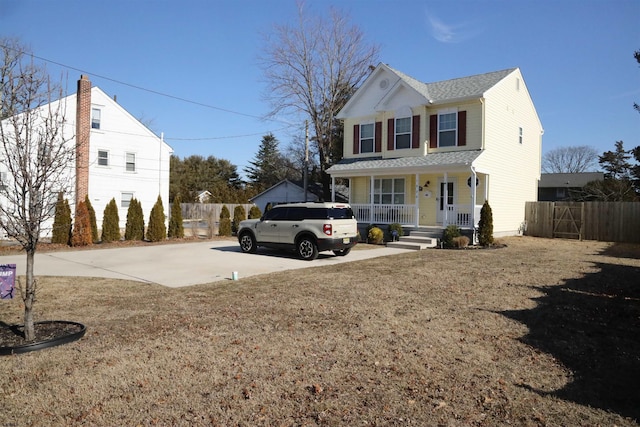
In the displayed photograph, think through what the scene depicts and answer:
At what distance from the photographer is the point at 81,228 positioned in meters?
17.5

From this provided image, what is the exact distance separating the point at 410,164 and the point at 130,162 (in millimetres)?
19388

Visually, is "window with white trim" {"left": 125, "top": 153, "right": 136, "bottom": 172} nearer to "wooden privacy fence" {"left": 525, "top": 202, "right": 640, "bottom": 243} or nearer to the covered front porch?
the covered front porch

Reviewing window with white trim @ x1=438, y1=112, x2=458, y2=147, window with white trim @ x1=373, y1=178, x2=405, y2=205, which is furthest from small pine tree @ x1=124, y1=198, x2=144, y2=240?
window with white trim @ x1=438, y1=112, x2=458, y2=147

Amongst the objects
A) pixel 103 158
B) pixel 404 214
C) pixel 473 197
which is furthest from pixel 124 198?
pixel 473 197

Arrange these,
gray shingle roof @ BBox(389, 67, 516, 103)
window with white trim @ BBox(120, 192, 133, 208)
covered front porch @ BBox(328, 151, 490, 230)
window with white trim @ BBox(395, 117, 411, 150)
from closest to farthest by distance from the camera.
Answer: covered front porch @ BBox(328, 151, 490, 230) → gray shingle roof @ BBox(389, 67, 516, 103) → window with white trim @ BBox(395, 117, 411, 150) → window with white trim @ BBox(120, 192, 133, 208)

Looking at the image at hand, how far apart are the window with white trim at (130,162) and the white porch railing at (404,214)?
53.4ft

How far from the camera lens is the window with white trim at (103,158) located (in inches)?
1066

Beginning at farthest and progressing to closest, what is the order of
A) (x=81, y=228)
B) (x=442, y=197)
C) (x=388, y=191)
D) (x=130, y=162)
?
(x=130, y=162) → (x=388, y=191) → (x=442, y=197) → (x=81, y=228)

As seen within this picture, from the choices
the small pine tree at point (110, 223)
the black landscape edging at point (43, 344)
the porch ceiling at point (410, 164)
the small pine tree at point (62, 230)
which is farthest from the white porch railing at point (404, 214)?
the black landscape edging at point (43, 344)

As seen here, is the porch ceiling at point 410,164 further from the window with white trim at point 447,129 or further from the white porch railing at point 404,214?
the white porch railing at point 404,214

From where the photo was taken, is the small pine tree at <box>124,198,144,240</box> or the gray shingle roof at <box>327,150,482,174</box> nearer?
the gray shingle roof at <box>327,150,482,174</box>

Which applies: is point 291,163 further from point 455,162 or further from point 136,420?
point 136,420

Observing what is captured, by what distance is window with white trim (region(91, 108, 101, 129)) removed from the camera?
2667cm

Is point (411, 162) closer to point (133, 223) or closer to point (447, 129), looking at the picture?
point (447, 129)
